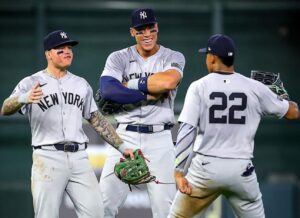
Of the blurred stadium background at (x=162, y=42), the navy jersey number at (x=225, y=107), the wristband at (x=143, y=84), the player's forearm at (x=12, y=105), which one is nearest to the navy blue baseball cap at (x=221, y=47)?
the navy jersey number at (x=225, y=107)

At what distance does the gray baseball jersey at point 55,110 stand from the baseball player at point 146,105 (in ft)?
1.11

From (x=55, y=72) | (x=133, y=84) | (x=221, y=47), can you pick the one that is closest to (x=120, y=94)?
(x=133, y=84)

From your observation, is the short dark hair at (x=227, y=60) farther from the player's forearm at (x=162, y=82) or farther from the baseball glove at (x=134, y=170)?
the baseball glove at (x=134, y=170)

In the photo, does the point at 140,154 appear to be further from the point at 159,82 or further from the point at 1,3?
the point at 1,3

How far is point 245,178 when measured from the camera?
7723mm

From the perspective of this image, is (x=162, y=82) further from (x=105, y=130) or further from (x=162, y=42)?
(x=162, y=42)

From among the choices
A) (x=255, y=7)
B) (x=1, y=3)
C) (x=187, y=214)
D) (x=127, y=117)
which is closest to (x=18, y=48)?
(x=1, y=3)

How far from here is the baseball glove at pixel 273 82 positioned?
8195 mm

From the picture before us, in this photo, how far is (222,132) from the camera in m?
7.68

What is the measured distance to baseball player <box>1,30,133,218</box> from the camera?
815 centimetres

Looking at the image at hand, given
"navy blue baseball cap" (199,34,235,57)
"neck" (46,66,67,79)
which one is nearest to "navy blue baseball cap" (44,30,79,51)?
"neck" (46,66,67,79)

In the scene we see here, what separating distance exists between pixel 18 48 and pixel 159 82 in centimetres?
616

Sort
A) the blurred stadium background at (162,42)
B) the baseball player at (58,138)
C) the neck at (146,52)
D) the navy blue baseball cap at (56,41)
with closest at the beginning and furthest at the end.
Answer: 1. the baseball player at (58,138)
2. the navy blue baseball cap at (56,41)
3. the neck at (146,52)
4. the blurred stadium background at (162,42)

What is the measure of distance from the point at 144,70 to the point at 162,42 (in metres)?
5.49
